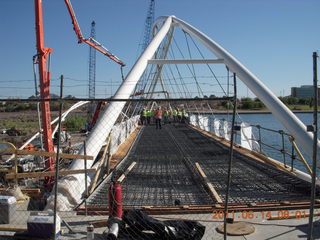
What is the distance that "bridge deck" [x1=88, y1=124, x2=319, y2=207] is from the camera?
7.23m

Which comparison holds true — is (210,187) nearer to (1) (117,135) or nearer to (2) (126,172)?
(2) (126,172)

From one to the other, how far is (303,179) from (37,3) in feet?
43.3

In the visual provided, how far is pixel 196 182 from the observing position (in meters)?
8.65

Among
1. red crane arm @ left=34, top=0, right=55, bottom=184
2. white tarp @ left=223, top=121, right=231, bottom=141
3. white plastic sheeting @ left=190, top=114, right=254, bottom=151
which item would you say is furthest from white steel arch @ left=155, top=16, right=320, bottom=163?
red crane arm @ left=34, top=0, right=55, bottom=184

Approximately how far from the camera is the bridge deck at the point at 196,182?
23.7ft

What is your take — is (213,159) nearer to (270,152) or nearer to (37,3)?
(37,3)

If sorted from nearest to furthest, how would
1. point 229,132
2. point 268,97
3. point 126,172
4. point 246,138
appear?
point 126,172 < point 268,97 < point 246,138 < point 229,132

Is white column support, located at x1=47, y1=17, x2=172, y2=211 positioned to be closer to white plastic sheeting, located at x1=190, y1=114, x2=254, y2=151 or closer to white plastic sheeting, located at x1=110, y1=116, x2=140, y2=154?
white plastic sheeting, located at x1=110, y1=116, x2=140, y2=154
